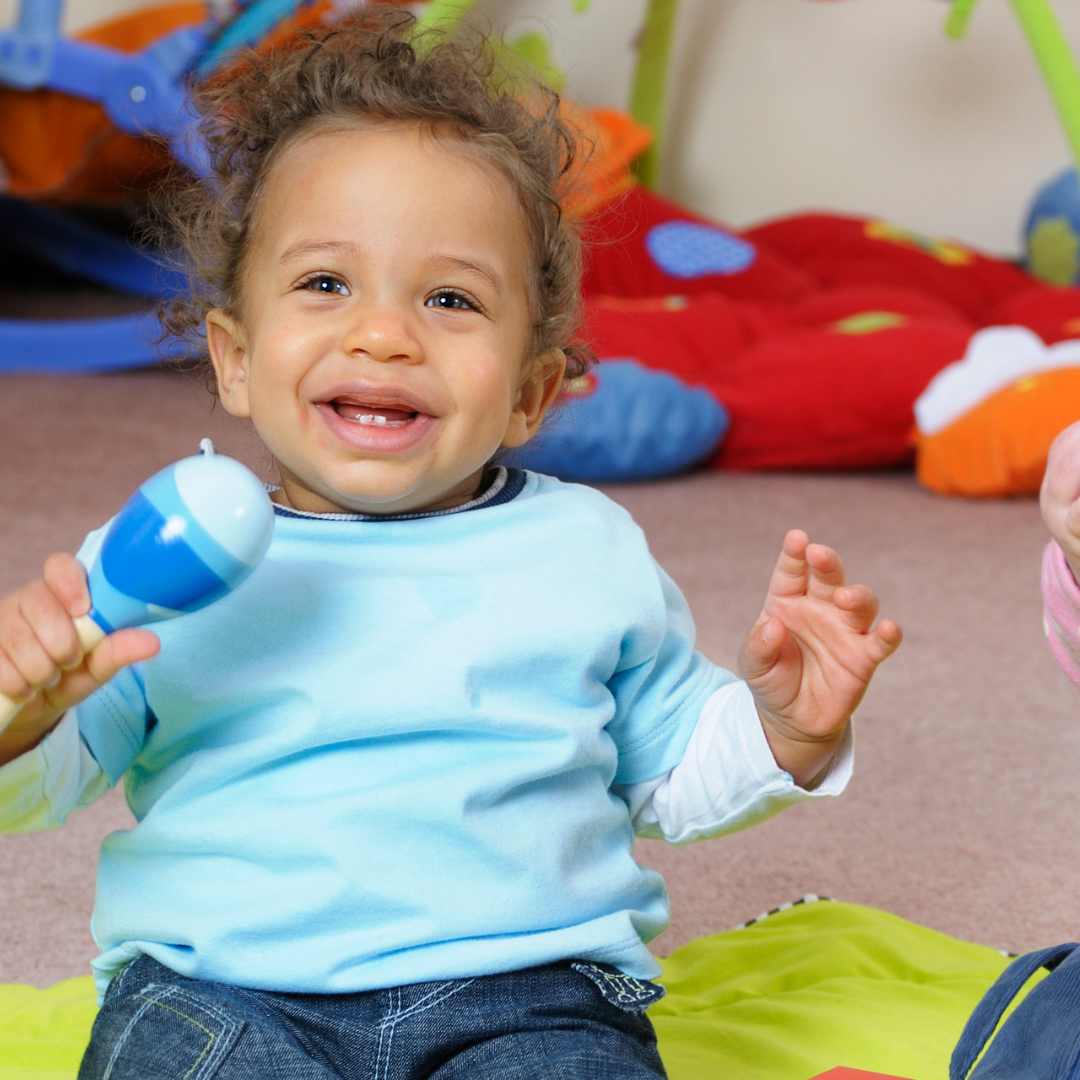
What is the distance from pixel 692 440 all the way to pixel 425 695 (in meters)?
1.31

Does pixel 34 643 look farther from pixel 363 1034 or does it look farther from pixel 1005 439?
pixel 1005 439

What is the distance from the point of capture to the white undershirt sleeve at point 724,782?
717mm

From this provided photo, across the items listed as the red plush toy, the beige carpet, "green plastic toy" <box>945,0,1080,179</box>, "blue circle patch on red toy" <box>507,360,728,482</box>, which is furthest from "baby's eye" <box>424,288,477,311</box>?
"green plastic toy" <box>945,0,1080,179</box>

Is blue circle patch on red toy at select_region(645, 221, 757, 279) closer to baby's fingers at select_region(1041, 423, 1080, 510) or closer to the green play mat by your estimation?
the green play mat

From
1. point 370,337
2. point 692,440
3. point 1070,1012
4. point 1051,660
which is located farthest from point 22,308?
point 1070,1012

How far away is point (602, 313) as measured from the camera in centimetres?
212

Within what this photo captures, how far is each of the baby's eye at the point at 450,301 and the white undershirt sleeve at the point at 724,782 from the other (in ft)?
0.76

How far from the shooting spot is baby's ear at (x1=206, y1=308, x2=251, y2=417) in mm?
775

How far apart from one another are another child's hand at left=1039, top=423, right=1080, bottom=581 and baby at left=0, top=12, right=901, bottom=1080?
91mm

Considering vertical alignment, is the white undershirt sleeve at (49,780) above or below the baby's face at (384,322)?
below

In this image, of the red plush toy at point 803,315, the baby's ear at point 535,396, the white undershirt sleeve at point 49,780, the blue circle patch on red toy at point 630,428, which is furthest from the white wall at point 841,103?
the white undershirt sleeve at point 49,780

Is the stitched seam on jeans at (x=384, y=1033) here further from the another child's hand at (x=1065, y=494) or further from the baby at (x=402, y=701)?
the another child's hand at (x=1065, y=494)

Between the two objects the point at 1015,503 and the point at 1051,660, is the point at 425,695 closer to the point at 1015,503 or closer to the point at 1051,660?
the point at 1051,660

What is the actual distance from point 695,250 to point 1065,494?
196cm
